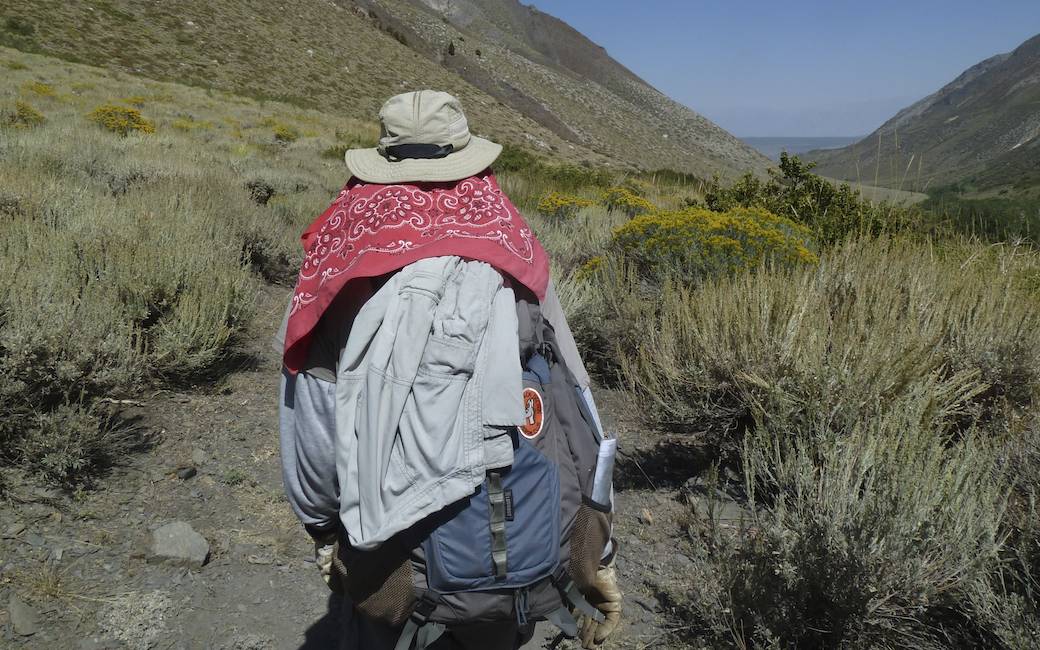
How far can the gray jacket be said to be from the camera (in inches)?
51.4

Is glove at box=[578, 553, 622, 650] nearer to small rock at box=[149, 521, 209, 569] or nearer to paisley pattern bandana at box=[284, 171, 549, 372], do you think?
paisley pattern bandana at box=[284, 171, 549, 372]

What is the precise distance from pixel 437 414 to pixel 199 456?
288cm

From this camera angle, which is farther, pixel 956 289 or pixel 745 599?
pixel 956 289

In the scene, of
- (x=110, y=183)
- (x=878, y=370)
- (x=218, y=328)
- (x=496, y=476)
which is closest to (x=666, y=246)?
(x=878, y=370)

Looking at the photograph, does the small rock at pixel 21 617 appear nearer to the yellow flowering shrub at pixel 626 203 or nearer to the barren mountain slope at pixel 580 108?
the yellow flowering shrub at pixel 626 203

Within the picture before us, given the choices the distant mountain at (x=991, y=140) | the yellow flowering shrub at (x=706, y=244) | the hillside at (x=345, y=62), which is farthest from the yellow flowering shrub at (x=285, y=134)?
the distant mountain at (x=991, y=140)

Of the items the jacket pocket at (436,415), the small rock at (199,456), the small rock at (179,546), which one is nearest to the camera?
the jacket pocket at (436,415)

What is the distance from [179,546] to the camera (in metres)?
2.96

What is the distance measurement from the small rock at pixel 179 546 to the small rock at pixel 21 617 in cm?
47

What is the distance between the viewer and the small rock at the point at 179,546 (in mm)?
2906

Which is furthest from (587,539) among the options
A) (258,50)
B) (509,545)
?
(258,50)

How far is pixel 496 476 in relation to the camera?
1.35 m

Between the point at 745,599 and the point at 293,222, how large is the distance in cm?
715

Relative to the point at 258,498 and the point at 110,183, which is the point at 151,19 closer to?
the point at 110,183
